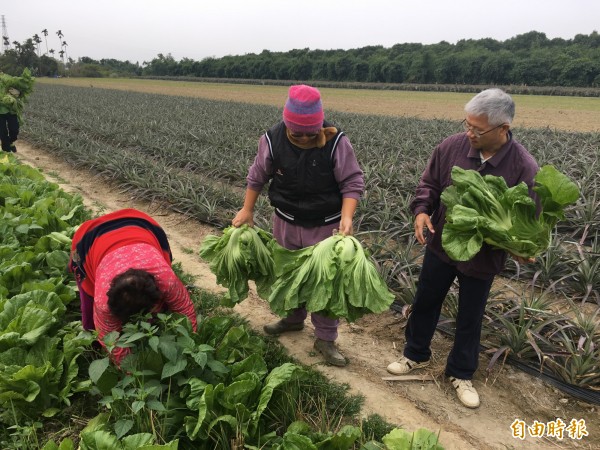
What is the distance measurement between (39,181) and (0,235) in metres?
2.38

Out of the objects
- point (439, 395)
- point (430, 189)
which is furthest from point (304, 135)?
point (439, 395)

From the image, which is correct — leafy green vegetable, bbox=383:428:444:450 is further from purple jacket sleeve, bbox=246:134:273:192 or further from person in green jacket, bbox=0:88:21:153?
person in green jacket, bbox=0:88:21:153

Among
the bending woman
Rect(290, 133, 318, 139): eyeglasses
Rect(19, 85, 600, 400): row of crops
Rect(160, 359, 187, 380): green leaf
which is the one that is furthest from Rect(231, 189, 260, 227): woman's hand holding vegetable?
Rect(19, 85, 600, 400): row of crops

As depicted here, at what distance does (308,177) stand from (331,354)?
132cm

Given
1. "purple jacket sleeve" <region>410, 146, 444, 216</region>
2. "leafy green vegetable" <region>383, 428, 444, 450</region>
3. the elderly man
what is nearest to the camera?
"leafy green vegetable" <region>383, 428, 444, 450</region>

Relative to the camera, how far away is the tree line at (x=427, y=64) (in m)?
52.4

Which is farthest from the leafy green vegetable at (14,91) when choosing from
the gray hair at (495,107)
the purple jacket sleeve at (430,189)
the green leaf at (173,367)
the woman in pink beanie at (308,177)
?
the gray hair at (495,107)

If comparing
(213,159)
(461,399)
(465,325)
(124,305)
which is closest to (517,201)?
(465,325)

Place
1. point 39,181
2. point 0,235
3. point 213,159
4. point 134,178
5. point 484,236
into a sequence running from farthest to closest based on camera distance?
point 213,159
point 134,178
point 39,181
point 0,235
point 484,236

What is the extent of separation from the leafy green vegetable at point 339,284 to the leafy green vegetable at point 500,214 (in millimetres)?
484

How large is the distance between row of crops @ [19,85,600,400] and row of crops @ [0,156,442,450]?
4.86 ft

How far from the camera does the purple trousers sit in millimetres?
2975

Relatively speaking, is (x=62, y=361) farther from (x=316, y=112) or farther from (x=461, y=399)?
(x=461, y=399)

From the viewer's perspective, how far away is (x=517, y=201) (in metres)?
2.10
